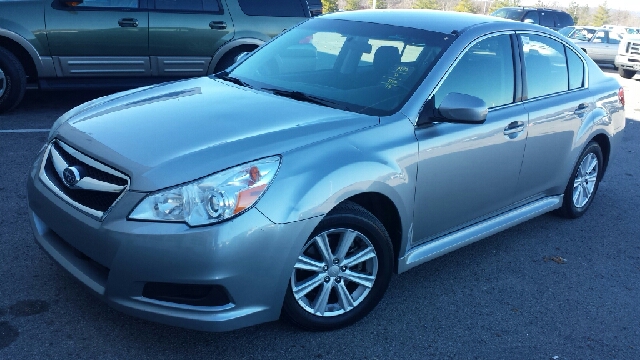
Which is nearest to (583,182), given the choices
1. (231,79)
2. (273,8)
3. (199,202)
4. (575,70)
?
(575,70)

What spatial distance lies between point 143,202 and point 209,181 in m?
0.31

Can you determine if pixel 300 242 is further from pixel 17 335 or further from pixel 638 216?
pixel 638 216

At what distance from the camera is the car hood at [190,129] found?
2.94 m

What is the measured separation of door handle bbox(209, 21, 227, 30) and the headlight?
5921 mm

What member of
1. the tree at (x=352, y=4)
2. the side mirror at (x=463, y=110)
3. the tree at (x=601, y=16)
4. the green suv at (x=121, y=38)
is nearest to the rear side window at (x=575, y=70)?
the side mirror at (x=463, y=110)

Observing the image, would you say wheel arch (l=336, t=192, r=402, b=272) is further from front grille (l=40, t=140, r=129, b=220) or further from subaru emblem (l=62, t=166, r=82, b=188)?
subaru emblem (l=62, t=166, r=82, b=188)

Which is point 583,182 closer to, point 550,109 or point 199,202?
point 550,109

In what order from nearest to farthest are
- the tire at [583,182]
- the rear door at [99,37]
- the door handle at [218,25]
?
1. the tire at [583,182]
2. the rear door at [99,37]
3. the door handle at [218,25]

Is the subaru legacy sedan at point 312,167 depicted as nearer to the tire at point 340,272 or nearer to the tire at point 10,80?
the tire at point 340,272

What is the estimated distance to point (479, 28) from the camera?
4234 mm

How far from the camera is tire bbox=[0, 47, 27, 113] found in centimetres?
733

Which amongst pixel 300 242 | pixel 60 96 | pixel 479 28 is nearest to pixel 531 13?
pixel 60 96

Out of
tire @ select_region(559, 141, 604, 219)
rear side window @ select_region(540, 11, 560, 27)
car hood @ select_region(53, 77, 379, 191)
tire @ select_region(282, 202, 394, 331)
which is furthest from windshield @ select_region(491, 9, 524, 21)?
tire @ select_region(282, 202, 394, 331)

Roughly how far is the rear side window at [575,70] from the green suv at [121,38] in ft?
15.1
